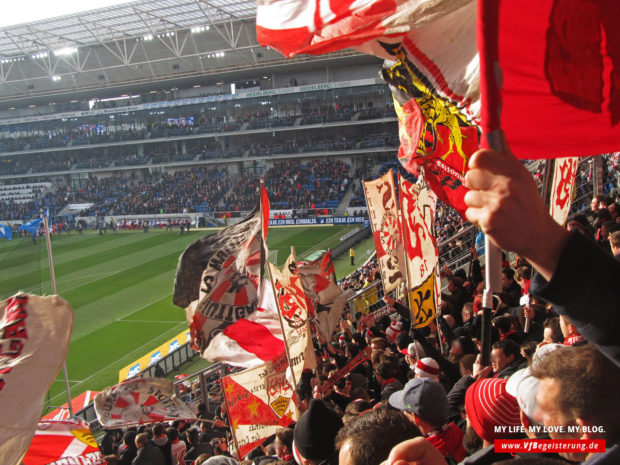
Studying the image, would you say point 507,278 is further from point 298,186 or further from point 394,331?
point 298,186

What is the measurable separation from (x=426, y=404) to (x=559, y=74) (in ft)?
5.37

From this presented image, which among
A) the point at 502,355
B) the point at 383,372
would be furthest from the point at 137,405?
the point at 502,355

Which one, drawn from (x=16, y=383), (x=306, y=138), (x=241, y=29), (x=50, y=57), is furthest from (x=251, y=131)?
(x=16, y=383)

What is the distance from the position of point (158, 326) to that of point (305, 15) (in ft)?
55.4

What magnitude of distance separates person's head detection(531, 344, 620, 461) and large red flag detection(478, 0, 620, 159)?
3.77 feet

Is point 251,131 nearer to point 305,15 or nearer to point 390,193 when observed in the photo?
point 390,193

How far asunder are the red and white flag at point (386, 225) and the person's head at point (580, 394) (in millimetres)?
6029

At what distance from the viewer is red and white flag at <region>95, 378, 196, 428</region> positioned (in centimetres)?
655

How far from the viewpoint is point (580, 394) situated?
152 cm

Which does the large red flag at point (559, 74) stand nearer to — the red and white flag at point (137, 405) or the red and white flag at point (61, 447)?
the red and white flag at point (61, 447)

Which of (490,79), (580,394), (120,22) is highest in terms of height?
(120,22)

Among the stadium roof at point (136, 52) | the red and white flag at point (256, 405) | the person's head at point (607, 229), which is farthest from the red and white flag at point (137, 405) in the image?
the stadium roof at point (136, 52)

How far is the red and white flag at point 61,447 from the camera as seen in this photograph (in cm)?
448

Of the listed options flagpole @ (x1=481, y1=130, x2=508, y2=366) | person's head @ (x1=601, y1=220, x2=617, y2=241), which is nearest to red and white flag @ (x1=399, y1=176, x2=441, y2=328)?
person's head @ (x1=601, y1=220, x2=617, y2=241)
